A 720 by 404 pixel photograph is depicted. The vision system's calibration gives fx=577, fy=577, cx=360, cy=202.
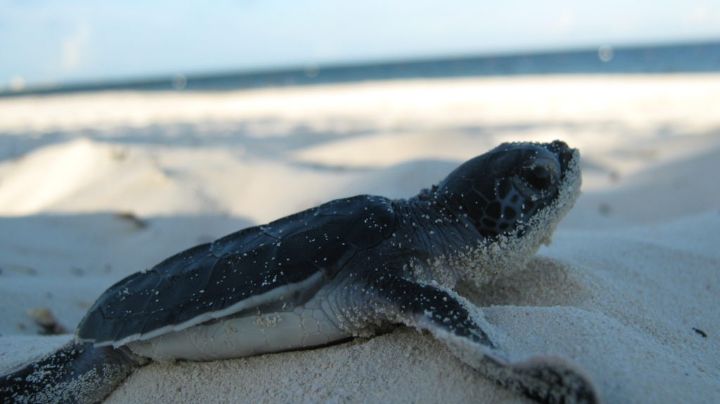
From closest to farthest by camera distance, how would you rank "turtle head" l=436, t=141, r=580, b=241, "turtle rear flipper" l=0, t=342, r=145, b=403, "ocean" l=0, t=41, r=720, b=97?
"turtle rear flipper" l=0, t=342, r=145, b=403, "turtle head" l=436, t=141, r=580, b=241, "ocean" l=0, t=41, r=720, b=97

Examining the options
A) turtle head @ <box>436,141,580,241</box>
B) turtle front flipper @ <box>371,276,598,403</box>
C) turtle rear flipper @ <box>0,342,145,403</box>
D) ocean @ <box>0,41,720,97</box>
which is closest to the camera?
turtle front flipper @ <box>371,276,598,403</box>

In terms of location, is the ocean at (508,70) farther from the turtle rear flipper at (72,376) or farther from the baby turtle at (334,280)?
the turtle rear flipper at (72,376)

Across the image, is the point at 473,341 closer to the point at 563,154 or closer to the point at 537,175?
the point at 537,175

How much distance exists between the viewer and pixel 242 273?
4.09 feet

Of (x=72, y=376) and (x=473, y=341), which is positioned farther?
(x=72, y=376)

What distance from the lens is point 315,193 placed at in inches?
140

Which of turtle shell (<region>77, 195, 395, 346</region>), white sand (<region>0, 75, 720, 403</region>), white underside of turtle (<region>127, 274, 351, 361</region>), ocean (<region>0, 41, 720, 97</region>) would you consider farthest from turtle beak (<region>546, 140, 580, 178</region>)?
ocean (<region>0, 41, 720, 97</region>)

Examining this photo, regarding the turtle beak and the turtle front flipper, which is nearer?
the turtle front flipper

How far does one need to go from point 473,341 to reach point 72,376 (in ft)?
3.00

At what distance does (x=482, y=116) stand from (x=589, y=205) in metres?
4.67

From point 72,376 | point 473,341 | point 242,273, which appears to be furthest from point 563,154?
point 72,376

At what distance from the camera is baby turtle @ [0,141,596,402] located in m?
1.19

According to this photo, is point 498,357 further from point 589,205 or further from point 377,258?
point 589,205

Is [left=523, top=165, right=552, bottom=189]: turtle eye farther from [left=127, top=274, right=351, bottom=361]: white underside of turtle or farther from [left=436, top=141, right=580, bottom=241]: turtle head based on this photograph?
[left=127, top=274, right=351, bottom=361]: white underside of turtle
